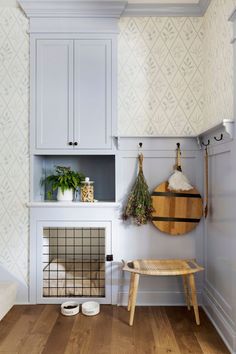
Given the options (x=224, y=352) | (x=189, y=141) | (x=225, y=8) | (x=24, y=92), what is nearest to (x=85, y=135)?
(x=24, y=92)

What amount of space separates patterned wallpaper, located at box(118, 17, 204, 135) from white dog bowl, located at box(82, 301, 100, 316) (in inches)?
58.0

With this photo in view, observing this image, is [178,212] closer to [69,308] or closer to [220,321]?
[220,321]

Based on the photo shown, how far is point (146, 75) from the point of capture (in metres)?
2.80

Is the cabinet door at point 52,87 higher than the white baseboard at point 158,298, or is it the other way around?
the cabinet door at point 52,87

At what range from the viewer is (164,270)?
7.72ft

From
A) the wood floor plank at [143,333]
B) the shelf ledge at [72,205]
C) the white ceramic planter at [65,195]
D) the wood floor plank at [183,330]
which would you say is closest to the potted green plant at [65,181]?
the white ceramic planter at [65,195]

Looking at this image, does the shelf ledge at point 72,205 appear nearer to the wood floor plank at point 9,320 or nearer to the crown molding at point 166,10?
the wood floor plank at point 9,320

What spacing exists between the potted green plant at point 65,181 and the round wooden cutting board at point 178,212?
0.73m

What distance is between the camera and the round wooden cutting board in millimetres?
2709

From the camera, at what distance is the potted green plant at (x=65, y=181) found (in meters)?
2.78

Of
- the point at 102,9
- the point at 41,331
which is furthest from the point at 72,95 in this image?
the point at 41,331

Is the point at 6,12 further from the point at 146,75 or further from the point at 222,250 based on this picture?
the point at 222,250

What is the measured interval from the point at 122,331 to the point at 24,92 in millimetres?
2117

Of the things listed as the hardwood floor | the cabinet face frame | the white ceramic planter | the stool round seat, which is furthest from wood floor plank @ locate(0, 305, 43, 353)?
the cabinet face frame
